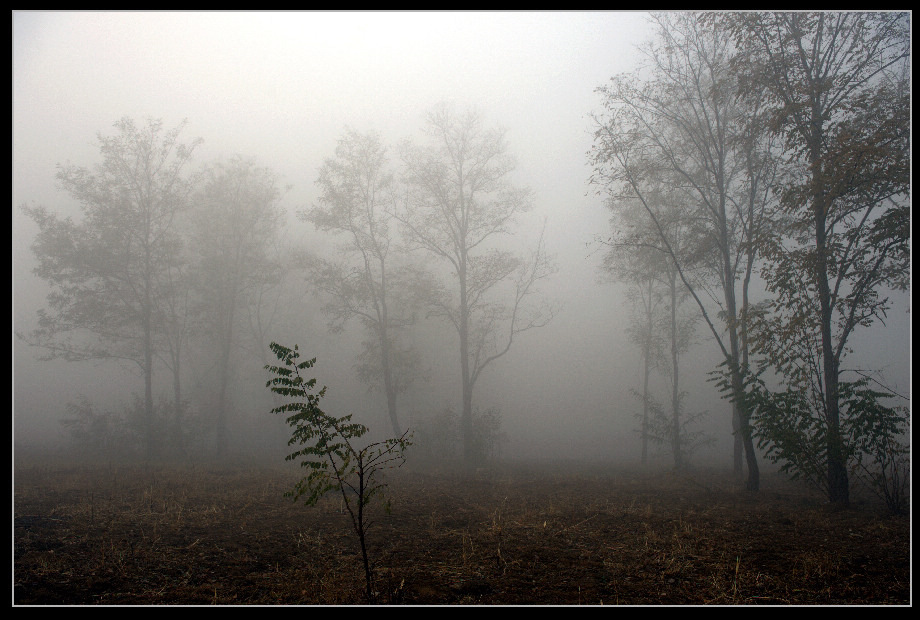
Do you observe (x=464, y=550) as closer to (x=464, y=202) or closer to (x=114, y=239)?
(x=464, y=202)

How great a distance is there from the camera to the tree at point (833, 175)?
671 centimetres

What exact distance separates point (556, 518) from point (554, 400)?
34.9 m

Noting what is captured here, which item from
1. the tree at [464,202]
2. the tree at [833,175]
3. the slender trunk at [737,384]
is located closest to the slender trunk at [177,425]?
the tree at [464,202]

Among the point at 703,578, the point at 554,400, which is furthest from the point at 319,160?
the point at 554,400

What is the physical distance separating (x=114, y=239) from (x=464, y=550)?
20300 mm

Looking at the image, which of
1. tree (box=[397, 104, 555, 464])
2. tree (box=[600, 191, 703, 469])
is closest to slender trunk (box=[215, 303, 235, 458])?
tree (box=[397, 104, 555, 464])

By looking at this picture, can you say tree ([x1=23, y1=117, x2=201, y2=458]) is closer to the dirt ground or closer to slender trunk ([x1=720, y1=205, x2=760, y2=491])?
the dirt ground

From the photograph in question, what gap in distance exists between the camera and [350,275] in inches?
668

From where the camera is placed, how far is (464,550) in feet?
16.1

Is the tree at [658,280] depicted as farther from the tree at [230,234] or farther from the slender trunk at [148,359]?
the slender trunk at [148,359]

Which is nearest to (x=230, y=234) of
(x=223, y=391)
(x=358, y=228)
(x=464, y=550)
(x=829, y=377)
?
(x=223, y=391)

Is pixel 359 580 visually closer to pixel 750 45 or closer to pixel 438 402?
pixel 750 45

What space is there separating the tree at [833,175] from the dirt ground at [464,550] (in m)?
2.68
